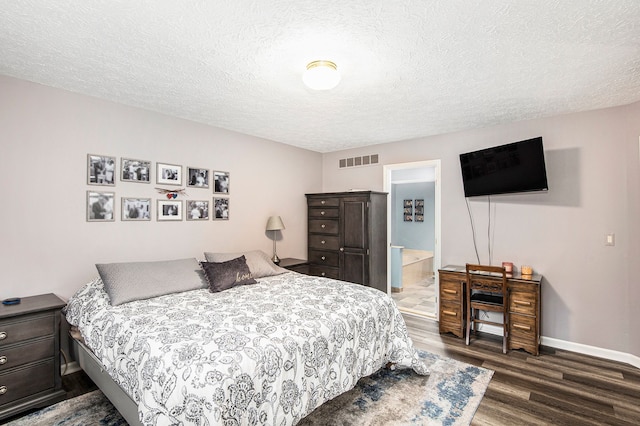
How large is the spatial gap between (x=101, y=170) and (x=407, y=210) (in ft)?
21.9

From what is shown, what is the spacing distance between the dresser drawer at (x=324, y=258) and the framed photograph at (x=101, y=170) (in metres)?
2.94

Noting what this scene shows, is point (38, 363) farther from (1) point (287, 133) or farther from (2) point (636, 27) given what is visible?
(2) point (636, 27)

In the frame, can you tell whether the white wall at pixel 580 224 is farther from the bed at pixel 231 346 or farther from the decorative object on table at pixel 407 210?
the decorative object on table at pixel 407 210

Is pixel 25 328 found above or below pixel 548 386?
above

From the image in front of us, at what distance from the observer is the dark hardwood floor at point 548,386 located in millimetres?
2289

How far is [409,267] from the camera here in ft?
21.1

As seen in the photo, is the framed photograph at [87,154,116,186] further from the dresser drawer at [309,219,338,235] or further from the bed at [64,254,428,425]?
the dresser drawer at [309,219,338,235]

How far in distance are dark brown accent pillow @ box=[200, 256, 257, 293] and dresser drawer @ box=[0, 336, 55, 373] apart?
1.25 meters

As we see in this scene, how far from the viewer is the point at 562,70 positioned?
8.01 ft

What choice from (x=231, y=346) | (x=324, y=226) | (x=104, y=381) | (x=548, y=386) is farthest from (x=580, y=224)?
(x=104, y=381)

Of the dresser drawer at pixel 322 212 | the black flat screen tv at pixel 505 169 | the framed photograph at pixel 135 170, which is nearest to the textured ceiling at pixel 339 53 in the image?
the black flat screen tv at pixel 505 169

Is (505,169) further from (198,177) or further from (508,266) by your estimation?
(198,177)

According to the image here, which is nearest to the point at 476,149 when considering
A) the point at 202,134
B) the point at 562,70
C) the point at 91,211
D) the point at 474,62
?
the point at 562,70

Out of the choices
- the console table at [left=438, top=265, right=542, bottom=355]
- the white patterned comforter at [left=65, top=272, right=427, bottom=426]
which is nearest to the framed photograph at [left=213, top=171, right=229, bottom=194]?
the white patterned comforter at [left=65, top=272, right=427, bottom=426]
